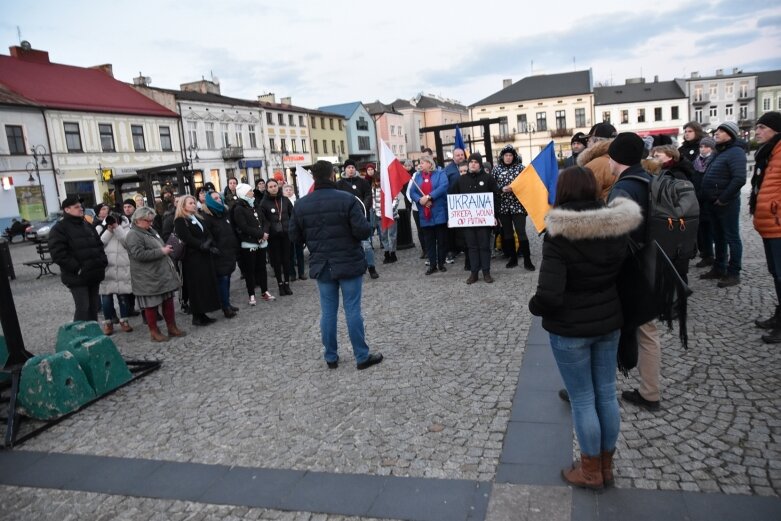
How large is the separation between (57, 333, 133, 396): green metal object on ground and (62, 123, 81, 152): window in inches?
1382

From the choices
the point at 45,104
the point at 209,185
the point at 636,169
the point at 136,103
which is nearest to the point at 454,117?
the point at 136,103

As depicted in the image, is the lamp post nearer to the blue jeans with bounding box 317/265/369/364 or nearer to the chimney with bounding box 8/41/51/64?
the chimney with bounding box 8/41/51/64

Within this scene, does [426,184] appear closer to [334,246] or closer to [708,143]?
[708,143]

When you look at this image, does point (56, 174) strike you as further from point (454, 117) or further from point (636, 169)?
point (454, 117)

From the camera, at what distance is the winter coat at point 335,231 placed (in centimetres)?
547

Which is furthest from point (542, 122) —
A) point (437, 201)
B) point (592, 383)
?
point (592, 383)

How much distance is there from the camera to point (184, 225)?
771 cm

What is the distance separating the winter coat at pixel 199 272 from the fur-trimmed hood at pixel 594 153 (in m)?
5.17

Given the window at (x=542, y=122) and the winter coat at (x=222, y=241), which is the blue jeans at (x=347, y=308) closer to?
the winter coat at (x=222, y=241)

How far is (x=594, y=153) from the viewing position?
5.11m

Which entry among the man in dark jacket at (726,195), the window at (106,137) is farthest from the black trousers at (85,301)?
the window at (106,137)

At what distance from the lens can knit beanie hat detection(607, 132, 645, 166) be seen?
12.5ft

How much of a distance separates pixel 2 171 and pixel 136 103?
1208 centimetres

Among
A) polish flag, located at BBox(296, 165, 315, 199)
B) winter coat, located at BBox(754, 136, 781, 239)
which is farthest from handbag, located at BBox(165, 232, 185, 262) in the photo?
winter coat, located at BBox(754, 136, 781, 239)
